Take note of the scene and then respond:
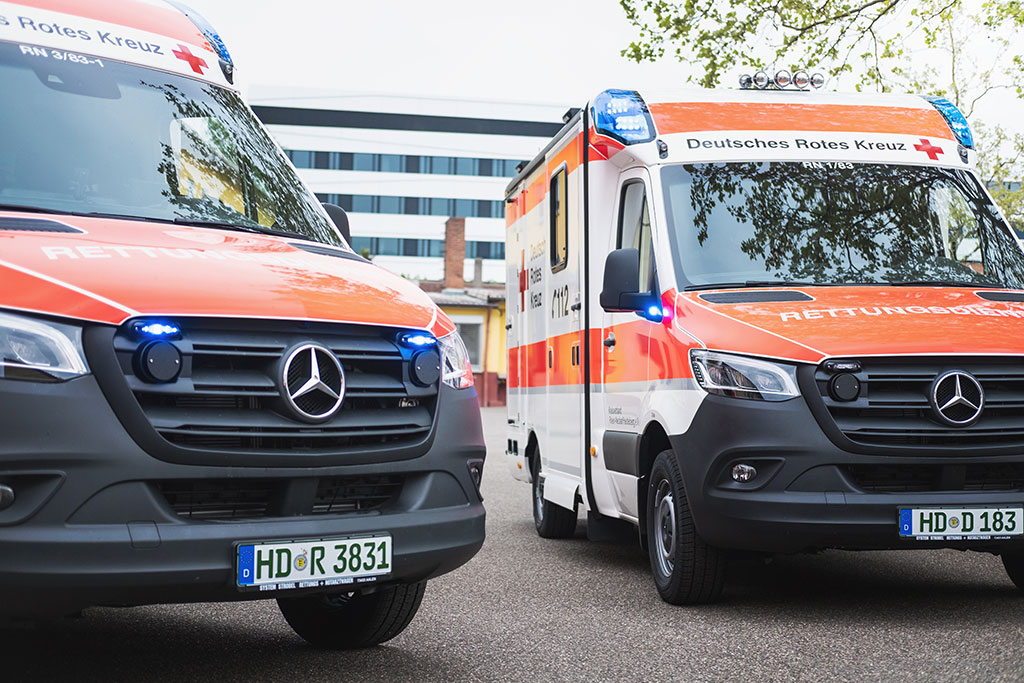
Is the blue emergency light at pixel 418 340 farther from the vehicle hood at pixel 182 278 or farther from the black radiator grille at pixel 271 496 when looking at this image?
the black radiator grille at pixel 271 496

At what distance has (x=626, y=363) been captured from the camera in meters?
7.17

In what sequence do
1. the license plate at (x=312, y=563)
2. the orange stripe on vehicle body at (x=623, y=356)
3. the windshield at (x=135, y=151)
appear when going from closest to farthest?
the license plate at (x=312, y=563), the windshield at (x=135, y=151), the orange stripe on vehicle body at (x=623, y=356)


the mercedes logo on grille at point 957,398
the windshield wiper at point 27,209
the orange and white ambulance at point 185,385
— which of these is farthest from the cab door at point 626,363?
the windshield wiper at point 27,209

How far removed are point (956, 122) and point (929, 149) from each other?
376 millimetres

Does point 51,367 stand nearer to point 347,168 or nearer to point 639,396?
point 639,396

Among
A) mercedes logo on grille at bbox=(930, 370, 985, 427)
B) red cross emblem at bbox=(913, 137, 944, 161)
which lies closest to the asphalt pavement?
mercedes logo on grille at bbox=(930, 370, 985, 427)

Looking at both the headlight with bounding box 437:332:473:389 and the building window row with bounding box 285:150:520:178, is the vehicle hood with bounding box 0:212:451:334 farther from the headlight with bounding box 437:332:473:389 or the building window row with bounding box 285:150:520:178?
the building window row with bounding box 285:150:520:178

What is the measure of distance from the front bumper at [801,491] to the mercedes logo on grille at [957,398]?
17 cm

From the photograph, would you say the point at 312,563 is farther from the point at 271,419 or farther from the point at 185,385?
the point at 185,385

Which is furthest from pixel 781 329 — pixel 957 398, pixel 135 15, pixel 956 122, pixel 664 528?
pixel 135 15

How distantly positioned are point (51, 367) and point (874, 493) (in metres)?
3.83

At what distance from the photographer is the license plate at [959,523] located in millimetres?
5801

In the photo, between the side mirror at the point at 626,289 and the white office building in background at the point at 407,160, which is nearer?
the side mirror at the point at 626,289

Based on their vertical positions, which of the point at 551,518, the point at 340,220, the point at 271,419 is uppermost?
the point at 340,220
